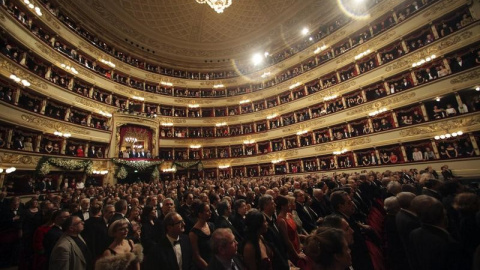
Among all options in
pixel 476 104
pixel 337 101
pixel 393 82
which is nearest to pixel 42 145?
pixel 337 101

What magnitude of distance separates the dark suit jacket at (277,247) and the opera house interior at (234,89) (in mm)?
14203

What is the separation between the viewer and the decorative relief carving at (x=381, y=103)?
1466 centimetres

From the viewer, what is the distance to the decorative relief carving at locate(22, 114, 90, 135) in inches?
512

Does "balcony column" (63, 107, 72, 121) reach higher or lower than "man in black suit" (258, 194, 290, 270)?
higher

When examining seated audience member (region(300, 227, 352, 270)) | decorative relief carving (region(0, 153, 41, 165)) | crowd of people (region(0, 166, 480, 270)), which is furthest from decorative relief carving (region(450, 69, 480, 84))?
decorative relief carving (region(0, 153, 41, 165))

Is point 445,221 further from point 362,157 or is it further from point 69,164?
point 69,164

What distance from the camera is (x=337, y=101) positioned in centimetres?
1928

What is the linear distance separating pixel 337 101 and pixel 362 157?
561 centimetres

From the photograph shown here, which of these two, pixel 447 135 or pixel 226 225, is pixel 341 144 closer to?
pixel 447 135

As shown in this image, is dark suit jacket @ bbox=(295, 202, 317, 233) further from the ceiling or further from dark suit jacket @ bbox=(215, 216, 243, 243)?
the ceiling

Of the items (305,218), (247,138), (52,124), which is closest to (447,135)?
(305,218)

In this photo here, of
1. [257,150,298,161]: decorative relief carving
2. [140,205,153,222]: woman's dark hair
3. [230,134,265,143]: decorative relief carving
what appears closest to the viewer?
[140,205,153,222]: woman's dark hair

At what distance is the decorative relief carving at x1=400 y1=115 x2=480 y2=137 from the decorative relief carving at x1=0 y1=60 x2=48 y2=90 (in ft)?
82.2

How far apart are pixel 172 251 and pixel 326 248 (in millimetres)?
2245
